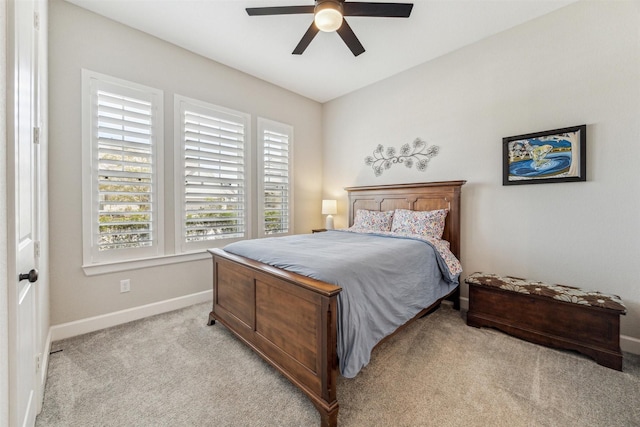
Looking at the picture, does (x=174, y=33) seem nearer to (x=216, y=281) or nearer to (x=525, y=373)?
(x=216, y=281)

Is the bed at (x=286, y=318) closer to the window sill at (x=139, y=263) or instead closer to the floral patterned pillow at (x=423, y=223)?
the window sill at (x=139, y=263)

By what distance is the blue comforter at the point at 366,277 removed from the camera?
1.54 meters

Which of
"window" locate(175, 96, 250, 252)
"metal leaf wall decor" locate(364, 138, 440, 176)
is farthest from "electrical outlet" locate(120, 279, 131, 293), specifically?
"metal leaf wall decor" locate(364, 138, 440, 176)

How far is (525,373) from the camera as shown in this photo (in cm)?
190

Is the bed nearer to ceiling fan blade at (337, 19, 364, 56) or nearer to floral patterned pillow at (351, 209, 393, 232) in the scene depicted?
floral patterned pillow at (351, 209, 393, 232)

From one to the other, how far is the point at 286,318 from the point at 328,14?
2204 millimetres

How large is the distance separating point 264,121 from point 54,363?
3.34m

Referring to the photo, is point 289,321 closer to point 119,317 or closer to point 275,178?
point 119,317

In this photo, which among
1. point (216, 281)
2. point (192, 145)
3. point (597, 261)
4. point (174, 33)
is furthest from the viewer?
point (192, 145)

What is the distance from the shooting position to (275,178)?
13.3 feet

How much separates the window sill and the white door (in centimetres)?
99

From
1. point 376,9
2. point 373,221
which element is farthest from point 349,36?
point 373,221

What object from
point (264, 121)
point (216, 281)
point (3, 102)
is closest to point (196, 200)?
point (216, 281)

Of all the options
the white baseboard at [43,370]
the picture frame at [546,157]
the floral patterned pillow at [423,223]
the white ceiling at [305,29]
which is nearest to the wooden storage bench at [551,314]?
the floral patterned pillow at [423,223]
